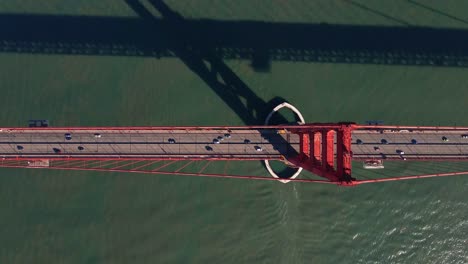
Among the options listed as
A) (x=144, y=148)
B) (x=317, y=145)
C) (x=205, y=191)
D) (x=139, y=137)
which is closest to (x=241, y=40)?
(x=317, y=145)

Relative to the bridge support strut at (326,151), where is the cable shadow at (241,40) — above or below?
above

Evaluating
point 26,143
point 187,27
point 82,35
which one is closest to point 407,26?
point 187,27

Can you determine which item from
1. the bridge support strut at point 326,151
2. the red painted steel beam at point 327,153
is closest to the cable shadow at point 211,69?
the bridge support strut at point 326,151

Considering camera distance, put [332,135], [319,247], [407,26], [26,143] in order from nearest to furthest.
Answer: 1. [332,135]
2. [26,143]
3. [319,247]
4. [407,26]

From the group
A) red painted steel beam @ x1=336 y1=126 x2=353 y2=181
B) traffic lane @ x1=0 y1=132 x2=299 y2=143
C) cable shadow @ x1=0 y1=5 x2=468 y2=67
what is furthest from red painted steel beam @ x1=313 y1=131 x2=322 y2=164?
cable shadow @ x1=0 y1=5 x2=468 y2=67

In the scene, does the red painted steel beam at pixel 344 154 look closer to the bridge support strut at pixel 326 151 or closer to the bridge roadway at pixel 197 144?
the bridge support strut at pixel 326 151

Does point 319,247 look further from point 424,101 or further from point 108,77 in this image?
point 108,77

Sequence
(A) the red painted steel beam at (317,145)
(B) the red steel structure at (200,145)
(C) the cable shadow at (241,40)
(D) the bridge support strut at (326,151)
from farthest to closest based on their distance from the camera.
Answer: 1. (C) the cable shadow at (241,40)
2. (B) the red steel structure at (200,145)
3. (A) the red painted steel beam at (317,145)
4. (D) the bridge support strut at (326,151)
